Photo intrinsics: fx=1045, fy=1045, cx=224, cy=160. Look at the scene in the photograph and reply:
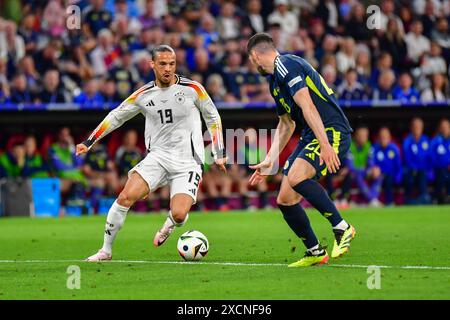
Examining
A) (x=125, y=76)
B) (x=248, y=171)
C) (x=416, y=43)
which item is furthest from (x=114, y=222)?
(x=416, y=43)

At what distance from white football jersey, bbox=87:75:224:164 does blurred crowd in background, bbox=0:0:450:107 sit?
10602mm

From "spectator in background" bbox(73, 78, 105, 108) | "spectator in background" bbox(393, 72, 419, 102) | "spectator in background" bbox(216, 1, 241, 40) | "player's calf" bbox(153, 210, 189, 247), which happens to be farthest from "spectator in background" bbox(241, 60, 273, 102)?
"player's calf" bbox(153, 210, 189, 247)

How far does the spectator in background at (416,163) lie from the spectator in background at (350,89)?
1.47m

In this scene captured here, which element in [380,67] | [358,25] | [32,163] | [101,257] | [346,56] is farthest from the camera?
[358,25]

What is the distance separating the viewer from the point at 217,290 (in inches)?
342

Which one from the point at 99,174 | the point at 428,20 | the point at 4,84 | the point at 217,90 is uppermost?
the point at 428,20

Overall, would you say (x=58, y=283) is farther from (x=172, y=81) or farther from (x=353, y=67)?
(x=353, y=67)

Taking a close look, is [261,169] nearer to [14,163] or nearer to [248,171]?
[14,163]

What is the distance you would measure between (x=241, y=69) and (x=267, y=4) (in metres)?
3.15

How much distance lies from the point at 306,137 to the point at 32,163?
44.6 feet

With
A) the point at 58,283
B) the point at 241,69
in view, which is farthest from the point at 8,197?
the point at 58,283

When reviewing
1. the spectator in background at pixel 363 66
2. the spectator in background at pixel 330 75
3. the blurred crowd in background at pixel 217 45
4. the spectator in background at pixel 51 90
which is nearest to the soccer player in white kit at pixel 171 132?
the blurred crowd in background at pixel 217 45

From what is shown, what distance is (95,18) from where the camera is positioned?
24531 millimetres

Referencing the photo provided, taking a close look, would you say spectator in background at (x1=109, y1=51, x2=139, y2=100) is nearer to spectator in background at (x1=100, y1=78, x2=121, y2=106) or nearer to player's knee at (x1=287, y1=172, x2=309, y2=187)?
spectator in background at (x1=100, y1=78, x2=121, y2=106)
